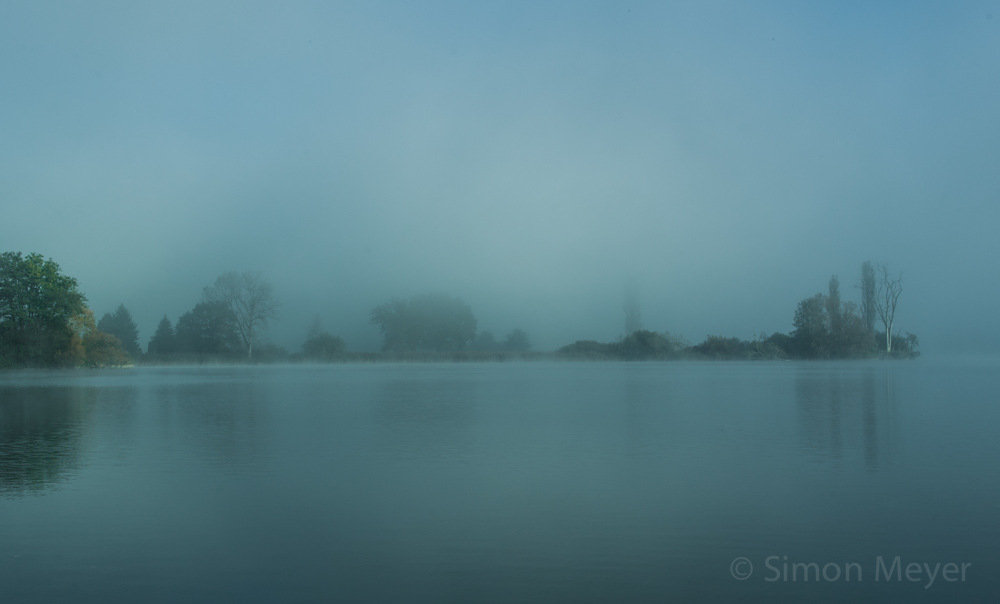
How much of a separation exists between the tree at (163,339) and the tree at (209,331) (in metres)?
3.89

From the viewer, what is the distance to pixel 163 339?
70.4 meters

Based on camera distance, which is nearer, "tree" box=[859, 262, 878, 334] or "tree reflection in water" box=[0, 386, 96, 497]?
"tree reflection in water" box=[0, 386, 96, 497]

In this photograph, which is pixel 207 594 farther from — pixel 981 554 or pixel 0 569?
pixel 981 554

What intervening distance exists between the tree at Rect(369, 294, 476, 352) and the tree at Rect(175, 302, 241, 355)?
15553mm

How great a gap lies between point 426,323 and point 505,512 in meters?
62.4

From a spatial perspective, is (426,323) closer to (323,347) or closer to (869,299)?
(323,347)

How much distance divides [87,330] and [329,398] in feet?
106

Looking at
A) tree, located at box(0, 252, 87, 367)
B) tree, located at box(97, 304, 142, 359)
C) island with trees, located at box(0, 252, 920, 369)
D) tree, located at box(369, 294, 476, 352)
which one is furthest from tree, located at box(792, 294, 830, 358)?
tree, located at box(97, 304, 142, 359)

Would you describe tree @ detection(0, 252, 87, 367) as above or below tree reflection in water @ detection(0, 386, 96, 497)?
above

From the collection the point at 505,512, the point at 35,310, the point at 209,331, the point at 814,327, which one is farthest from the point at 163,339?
the point at 505,512

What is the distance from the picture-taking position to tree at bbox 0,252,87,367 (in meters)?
35.4

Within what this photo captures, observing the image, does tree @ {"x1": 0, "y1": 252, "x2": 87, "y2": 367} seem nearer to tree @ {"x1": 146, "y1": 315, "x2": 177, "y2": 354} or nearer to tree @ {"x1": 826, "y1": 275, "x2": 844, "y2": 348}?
tree @ {"x1": 146, "y1": 315, "x2": 177, "y2": 354}

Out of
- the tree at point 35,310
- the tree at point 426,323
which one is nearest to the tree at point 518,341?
the tree at point 426,323

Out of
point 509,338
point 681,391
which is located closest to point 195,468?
point 681,391
